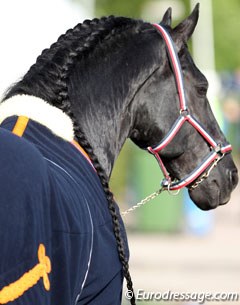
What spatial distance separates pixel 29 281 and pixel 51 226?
0.79 ft

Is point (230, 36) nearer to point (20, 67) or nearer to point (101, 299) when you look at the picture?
point (20, 67)

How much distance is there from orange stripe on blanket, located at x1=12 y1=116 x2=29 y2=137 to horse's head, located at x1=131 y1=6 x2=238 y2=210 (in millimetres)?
668

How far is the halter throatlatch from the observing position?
3.61 meters

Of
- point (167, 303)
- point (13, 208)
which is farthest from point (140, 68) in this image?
point (167, 303)

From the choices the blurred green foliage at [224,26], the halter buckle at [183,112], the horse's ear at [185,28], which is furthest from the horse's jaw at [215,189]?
the blurred green foliage at [224,26]

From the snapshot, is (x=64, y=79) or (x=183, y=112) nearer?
(x=64, y=79)

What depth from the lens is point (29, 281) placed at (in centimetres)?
273

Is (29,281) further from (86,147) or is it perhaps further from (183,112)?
(183,112)

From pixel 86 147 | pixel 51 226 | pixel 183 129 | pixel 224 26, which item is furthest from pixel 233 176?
pixel 224 26

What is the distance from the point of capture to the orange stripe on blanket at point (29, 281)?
8.77 ft

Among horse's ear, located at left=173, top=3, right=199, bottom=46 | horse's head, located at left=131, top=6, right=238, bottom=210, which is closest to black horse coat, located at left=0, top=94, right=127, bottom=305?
horse's head, located at left=131, top=6, right=238, bottom=210

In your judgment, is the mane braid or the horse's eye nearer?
the mane braid

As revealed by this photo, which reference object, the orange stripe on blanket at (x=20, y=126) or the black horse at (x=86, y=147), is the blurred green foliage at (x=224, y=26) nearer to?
the black horse at (x=86, y=147)

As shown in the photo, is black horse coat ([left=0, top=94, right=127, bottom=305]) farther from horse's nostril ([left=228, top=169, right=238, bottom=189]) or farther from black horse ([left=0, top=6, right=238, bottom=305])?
horse's nostril ([left=228, top=169, right=238, bottom=189])
